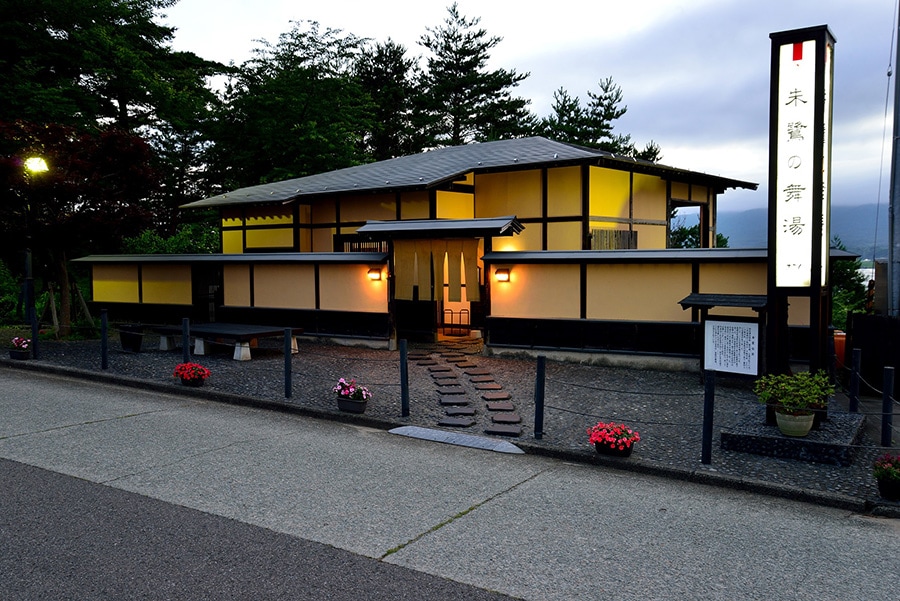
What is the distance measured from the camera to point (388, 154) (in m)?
39.2

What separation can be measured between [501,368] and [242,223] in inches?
490

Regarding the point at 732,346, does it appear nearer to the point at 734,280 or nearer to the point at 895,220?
the point at 734,280

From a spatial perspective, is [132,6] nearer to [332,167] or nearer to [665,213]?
[332,167]

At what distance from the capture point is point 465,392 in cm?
1102

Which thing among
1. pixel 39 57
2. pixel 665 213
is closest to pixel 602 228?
pixel 665 213

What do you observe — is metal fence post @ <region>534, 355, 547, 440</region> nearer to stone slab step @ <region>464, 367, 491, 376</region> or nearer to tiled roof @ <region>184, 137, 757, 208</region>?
stone slab step @ <region>464, 367, 491, 376</region>

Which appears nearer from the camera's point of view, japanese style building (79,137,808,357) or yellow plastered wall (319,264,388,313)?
japanese style building (79,137,808,357)

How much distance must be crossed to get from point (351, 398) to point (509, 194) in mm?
9766

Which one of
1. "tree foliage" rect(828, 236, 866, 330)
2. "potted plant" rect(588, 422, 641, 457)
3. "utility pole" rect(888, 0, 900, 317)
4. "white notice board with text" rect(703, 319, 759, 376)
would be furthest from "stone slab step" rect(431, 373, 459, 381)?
"tree foliage" rect(828, 236, 866, 330)

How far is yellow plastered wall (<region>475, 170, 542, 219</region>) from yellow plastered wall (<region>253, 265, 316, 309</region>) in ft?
16.8

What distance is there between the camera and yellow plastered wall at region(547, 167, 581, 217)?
1658 cm

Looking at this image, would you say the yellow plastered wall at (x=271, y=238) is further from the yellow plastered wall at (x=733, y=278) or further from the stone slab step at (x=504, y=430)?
the stone slab step at (x=504, y=430)

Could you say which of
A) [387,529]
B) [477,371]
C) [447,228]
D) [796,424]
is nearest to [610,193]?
[447,228]

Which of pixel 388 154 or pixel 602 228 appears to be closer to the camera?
pixel 602 228
